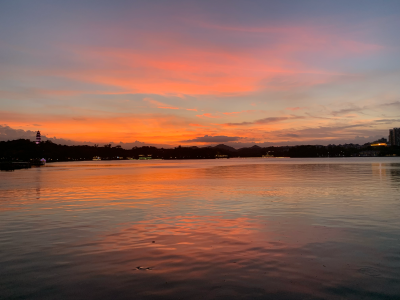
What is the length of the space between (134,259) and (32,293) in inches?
133

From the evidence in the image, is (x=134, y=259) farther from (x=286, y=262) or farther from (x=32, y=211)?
(x=32, y=211)

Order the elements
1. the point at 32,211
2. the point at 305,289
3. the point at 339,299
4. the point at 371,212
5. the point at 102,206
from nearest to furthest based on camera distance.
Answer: the point at 339,299
the point at 305,289
the point at 371,212
the point at 32,211
the point at 102,206

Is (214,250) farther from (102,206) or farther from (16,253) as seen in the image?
(102,206)

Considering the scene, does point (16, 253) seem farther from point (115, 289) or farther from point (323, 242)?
point (323, 242)

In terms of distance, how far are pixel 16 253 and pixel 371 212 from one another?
19460mm

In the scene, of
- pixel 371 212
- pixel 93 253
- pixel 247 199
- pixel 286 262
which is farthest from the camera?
pixel 247 199

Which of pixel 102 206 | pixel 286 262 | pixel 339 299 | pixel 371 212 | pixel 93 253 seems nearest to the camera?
pixel 339 299

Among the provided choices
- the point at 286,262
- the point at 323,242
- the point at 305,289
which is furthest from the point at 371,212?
the point at 305,289

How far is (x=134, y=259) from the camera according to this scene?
35.1 feet

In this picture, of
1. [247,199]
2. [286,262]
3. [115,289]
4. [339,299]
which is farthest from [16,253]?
[247,199]

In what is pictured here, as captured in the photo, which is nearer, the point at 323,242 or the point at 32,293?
the point at 32,293

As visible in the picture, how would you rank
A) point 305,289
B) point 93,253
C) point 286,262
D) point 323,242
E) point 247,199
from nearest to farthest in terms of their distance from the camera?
point 305,289
point 286,262
point 93,253
point 323,242
point 247,199

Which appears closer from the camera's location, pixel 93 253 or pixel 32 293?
pixel 32 293

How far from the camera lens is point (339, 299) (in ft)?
24.8
